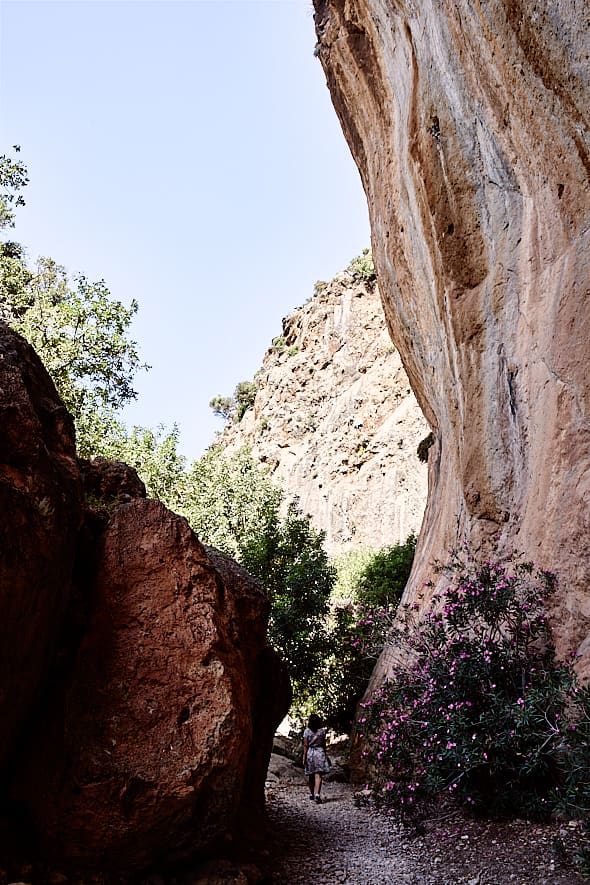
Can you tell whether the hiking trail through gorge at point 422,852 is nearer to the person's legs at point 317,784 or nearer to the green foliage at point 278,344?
the person's legs at point 317,784

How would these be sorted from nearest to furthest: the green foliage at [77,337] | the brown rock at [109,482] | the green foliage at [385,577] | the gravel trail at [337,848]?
1. the gravel trail at [337,848]
2. the brown rock at [109,482]
3. the green foliage at [77,337]
4. the green foliage at [385,577]

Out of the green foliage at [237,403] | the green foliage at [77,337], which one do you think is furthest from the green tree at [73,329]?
the green foliage at [237,403]

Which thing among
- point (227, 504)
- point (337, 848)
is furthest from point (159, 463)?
point (337, 848)

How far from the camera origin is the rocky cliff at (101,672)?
4539mm

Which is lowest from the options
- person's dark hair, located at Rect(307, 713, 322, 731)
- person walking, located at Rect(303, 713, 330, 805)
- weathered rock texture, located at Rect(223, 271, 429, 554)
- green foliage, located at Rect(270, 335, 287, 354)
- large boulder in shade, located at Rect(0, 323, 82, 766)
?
person walking, located at Rect(303, 713, 330, 805)

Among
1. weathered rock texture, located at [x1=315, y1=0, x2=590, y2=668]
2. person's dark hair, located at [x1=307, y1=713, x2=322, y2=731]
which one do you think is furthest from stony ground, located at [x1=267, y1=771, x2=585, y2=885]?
person's dark hair, located at [x1=307, y1=713, x2=322, y2=731]

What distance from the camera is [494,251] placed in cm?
955

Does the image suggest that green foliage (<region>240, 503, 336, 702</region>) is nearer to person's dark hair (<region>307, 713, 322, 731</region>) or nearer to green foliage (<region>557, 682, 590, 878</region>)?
person's dark hair (<region>307, 713, 322, 731</region>)

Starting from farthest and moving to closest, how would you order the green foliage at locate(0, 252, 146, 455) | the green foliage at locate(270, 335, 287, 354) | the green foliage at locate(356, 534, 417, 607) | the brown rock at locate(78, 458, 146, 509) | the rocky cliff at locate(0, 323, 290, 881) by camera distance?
the green foliage at locate(270, 335, 287, 354) → the green foliage at locate(356, 534, 417, 607) → the green foliage at locate(0, 252, 146, 455) → the brown rock at locate(78, 458, 146, 509) → the rocky cliff at locate(0, 323, 290, 881)

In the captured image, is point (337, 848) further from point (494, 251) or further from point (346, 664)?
point (346, 664)

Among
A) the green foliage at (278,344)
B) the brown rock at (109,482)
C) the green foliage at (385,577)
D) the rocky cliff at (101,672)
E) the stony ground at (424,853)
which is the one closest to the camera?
the rocky cliff at (101,672)

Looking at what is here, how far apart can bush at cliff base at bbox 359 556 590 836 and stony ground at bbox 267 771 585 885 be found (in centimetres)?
28

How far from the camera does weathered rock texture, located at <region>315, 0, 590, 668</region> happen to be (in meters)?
7.39

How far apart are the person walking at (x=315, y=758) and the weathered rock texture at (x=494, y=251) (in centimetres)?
339
